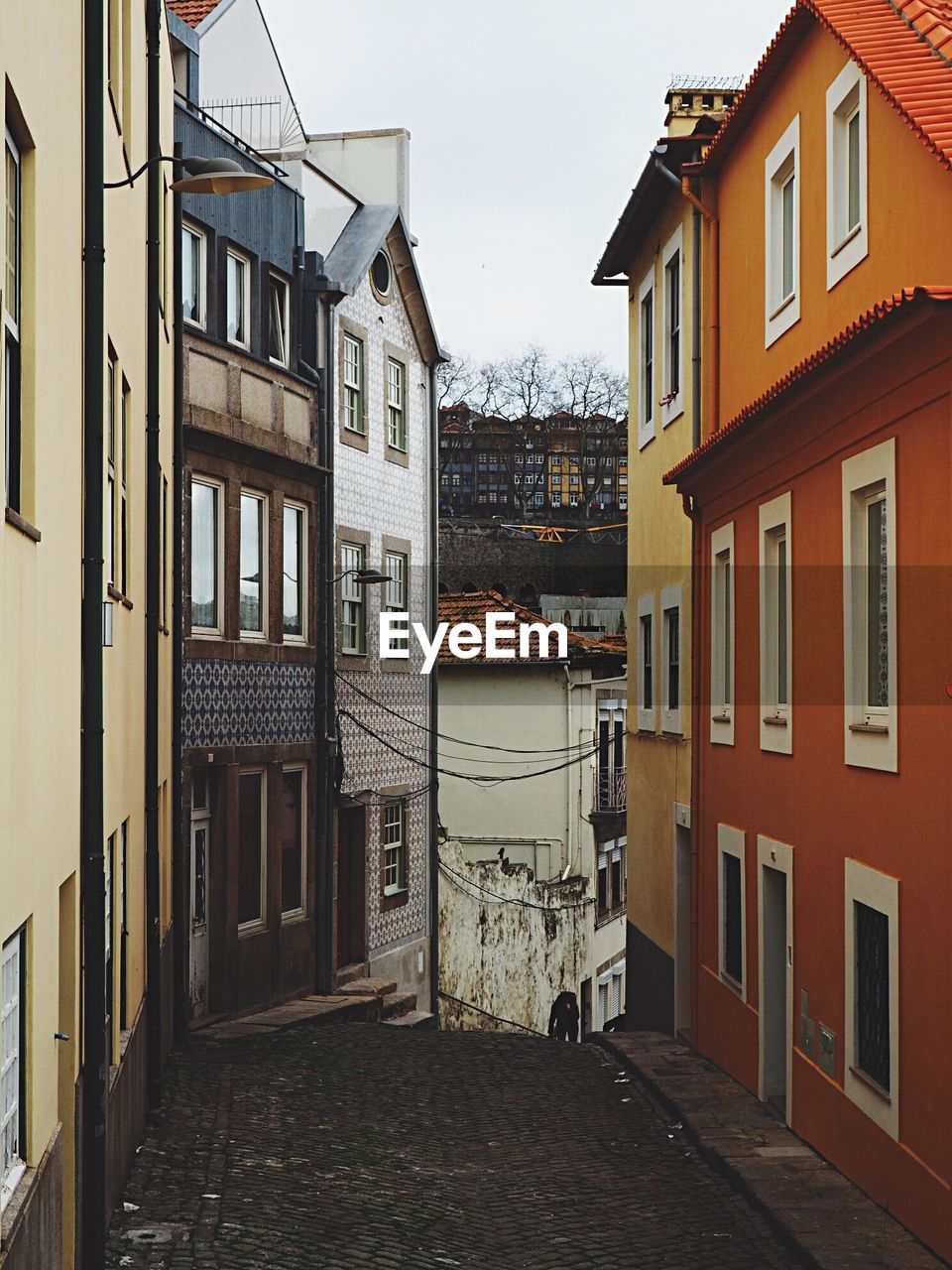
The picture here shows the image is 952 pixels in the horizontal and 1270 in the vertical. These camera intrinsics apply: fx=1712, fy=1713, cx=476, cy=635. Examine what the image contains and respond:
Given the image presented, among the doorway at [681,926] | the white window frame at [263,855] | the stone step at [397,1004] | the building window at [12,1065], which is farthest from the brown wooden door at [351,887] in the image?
the building window at [12,1065]

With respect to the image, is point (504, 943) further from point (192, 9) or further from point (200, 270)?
point (192, 9)

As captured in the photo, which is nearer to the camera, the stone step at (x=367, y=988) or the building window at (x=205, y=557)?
the building window at (x=205, y=557)

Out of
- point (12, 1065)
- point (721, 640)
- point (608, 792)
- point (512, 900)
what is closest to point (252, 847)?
point (721, 640)

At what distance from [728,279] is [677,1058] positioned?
25.4 feet

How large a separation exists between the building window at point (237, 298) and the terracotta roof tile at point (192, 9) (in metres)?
4.78

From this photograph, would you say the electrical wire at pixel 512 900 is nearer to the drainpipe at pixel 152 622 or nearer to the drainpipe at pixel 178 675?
the drainpipe at pixel 178 675

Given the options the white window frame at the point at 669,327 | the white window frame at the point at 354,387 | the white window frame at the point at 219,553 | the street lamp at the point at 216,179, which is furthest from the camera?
the white window frame at the point at 354,387

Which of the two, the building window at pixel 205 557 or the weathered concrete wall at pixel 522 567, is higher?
the weathered concrete wall at pixel 522 567

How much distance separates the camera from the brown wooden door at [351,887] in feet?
79.7

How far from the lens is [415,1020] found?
24578 millimetres

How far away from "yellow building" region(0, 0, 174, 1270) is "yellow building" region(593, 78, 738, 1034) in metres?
8.12

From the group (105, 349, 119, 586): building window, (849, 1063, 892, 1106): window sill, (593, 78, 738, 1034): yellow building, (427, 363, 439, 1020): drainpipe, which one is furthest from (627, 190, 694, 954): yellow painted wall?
(105, 349, 119, 586): building window

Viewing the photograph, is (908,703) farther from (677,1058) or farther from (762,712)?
(677,1058)

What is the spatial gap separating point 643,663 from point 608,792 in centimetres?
1725
